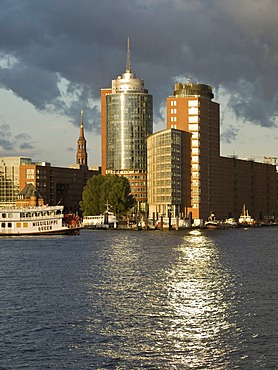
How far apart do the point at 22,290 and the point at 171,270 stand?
32.0 metres

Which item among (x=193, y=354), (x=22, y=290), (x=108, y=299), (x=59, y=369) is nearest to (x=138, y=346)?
(x=193, y=354)

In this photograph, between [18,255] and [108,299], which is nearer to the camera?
[108,299]

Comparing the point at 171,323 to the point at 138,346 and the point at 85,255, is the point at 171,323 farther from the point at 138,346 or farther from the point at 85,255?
the point at 85,255

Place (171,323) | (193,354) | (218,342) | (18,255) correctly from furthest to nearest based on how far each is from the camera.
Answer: (18,255), (171,323), (218,342), (193,354)

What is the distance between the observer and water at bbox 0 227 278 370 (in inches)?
2203

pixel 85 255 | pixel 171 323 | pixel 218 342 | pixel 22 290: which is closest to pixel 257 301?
pixel 171 323

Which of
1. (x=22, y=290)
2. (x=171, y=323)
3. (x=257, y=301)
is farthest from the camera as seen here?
(x=22, y=290)

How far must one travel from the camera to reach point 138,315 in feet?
239

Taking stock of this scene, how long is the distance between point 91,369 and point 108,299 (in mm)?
30532

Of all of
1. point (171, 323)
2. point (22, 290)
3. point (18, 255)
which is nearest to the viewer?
point (171, 323)

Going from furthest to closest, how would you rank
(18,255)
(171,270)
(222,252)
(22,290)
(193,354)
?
(222,252)
(18,255)
(171,270)
(22,290)
(193,354)

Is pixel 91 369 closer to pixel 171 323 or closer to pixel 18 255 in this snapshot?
pixel 171 323

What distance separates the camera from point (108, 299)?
3275 inches

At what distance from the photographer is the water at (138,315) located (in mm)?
55969
